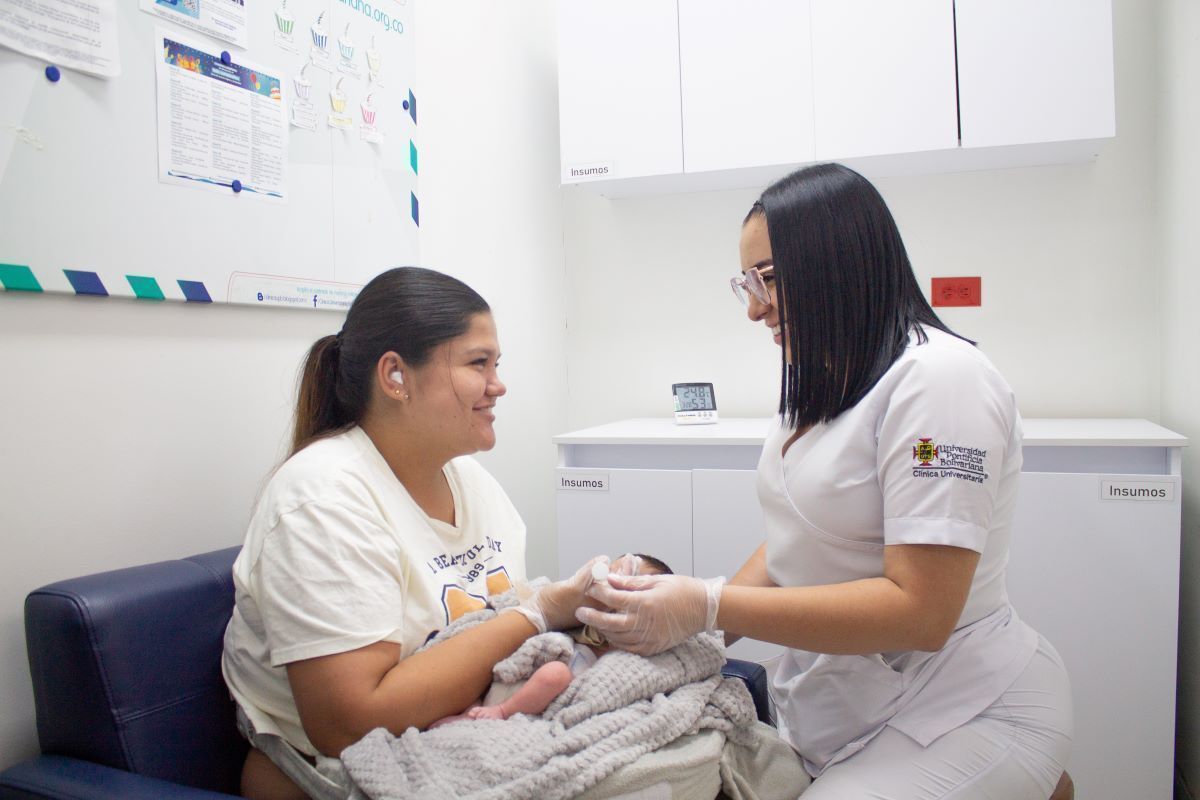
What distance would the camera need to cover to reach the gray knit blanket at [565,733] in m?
0.95

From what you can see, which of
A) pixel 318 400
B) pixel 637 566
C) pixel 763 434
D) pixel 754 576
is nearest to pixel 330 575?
pixel 318 400

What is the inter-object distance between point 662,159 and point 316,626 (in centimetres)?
189

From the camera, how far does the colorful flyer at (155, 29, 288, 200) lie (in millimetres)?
1409

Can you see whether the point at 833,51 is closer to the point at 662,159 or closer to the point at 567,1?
the point at 662,159

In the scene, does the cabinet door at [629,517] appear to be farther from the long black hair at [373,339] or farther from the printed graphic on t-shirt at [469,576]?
the long black hair at [373,339]

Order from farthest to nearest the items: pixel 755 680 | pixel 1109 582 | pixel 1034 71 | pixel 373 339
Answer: pixel 1034 71 < pixel 1109 582 < pixel 755 680 < pixel 373 339

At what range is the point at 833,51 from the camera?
2330mm

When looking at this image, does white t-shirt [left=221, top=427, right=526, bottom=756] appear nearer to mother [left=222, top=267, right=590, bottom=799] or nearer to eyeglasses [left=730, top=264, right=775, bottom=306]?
mother [left=222, top=267, right=590, bottom=799]

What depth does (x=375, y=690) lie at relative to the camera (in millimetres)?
1062

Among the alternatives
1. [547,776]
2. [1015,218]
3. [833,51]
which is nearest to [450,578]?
[547,776]

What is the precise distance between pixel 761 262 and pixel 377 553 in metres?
0.74

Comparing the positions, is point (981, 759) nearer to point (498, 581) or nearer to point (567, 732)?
point (567, 732)

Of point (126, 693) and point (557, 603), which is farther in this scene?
point (557, 603)

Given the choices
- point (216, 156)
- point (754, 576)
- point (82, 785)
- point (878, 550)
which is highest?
point (216, 156)
